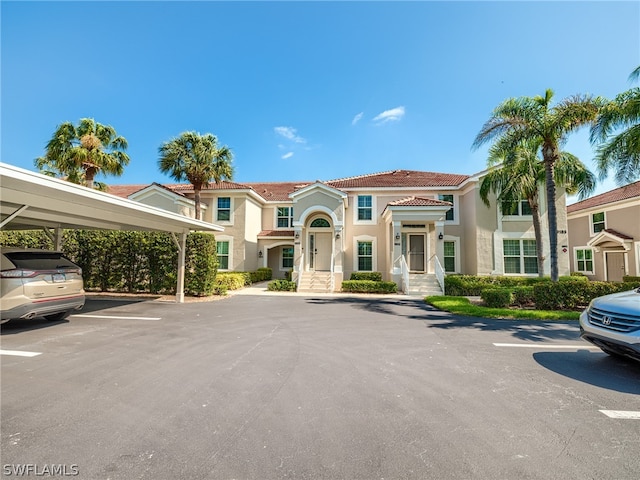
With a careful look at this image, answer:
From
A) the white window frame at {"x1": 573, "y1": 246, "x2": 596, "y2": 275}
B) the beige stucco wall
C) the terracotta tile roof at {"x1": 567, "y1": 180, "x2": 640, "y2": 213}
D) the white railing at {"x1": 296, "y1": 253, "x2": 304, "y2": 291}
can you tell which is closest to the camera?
the white railing at {"x1": 296, "y1": 253, "x2": 304, "y2": 291}

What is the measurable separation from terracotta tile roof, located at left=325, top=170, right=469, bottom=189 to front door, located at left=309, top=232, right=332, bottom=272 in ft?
12.0

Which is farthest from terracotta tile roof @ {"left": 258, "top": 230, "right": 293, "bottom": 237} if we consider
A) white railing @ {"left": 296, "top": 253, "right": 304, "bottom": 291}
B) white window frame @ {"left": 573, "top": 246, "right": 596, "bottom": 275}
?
white window frame @ {"left": 573, "top": 246, "right": 596, "bottom": 275}

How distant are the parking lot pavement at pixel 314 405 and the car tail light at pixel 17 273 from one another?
1.30 m

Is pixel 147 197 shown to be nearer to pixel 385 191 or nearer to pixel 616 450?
pixel 385 191

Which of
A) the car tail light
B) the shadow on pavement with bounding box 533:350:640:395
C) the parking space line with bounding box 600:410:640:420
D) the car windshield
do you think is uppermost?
the car windshield

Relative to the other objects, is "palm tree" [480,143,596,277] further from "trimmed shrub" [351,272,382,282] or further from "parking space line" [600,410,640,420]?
"parking space line" [600,410,640,420]

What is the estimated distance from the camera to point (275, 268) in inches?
913

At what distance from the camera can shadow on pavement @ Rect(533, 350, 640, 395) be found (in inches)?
165

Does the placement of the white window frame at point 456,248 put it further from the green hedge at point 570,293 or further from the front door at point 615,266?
the front door at point 615,266

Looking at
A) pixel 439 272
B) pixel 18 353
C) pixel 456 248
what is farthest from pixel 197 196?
pixel 456 248

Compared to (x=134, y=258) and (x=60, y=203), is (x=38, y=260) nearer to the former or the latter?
(x=60, y=203)

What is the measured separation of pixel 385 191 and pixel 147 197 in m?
16.1

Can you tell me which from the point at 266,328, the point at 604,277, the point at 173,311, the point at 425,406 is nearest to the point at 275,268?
the point at 173,311

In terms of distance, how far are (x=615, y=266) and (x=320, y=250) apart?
1971 centimetres
